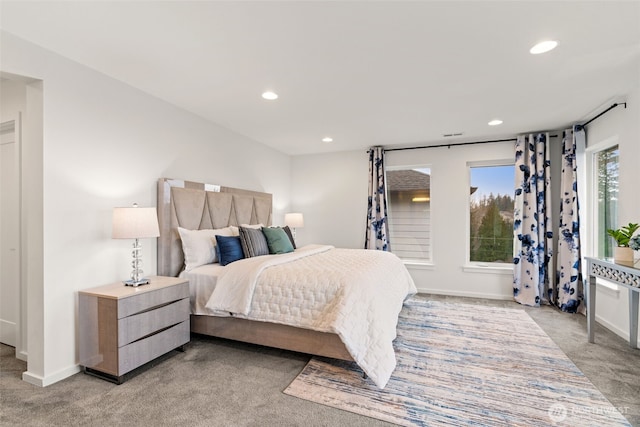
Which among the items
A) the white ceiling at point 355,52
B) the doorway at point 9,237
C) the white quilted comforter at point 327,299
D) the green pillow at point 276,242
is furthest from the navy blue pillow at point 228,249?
the doorway at point 9,237

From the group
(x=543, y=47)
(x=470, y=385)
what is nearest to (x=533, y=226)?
(x=543, y=47)

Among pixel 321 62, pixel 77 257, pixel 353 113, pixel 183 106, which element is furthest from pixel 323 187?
pixel 77 257

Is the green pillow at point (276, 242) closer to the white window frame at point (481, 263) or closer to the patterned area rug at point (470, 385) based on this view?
the patterned area rug at point (470, 385)

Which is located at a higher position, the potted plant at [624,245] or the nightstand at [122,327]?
the potted plant at [624,245]

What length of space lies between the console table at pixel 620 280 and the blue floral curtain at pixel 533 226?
4.26 feet

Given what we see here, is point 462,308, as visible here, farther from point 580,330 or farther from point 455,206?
point 455,206

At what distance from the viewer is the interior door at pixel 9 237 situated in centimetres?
270

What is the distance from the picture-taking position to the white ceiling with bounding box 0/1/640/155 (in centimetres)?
174

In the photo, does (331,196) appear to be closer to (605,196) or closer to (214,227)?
(214,227)

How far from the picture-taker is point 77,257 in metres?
2.35

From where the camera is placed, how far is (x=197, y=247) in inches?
123

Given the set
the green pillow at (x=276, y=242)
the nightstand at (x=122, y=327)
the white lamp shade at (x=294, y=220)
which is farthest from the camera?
the white lamp shade at (x=294, y=220)

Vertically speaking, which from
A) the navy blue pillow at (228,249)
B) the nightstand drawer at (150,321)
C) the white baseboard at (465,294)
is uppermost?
the navy blue pillow at (228,249)

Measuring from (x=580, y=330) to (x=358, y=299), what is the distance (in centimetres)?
271
